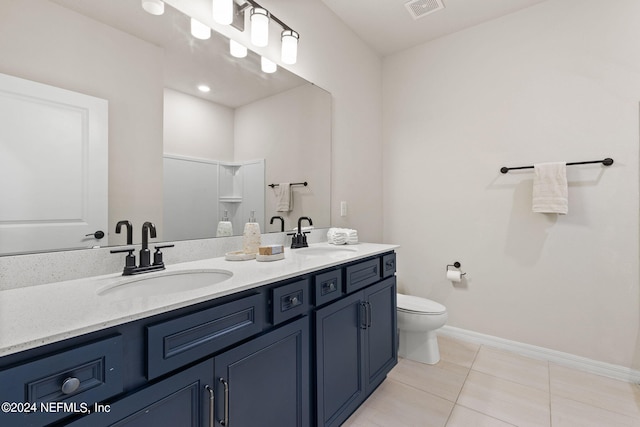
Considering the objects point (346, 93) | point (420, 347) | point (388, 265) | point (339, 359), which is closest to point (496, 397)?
point (420, 347)

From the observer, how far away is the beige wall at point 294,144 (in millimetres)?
1712

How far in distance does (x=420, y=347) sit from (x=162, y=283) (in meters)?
1.79

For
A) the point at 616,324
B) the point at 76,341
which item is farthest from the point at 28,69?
the point at 616,324

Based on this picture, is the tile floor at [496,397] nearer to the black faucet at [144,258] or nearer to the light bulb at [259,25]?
the black faucet at [144,258]

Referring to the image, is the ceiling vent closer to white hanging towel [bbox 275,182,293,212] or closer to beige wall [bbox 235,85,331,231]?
beige wall [bbox 235,85,331,231]

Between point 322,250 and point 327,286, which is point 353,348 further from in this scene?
point 322,250

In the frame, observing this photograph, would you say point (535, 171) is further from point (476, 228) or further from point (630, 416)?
point (630, 416)

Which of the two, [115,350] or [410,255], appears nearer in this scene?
[115,350]

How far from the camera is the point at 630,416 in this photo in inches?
61.8

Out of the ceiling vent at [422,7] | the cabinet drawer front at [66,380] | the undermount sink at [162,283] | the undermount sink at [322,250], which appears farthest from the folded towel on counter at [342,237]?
the ceiling vent at [422,7]

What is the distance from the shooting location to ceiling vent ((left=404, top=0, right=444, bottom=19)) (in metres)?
2.15

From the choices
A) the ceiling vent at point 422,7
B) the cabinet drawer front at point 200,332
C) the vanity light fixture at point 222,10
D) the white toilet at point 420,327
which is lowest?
the white toilet at point 420,327

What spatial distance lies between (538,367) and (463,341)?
0.52 m

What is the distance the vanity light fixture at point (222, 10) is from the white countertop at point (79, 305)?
1201 millimetres
